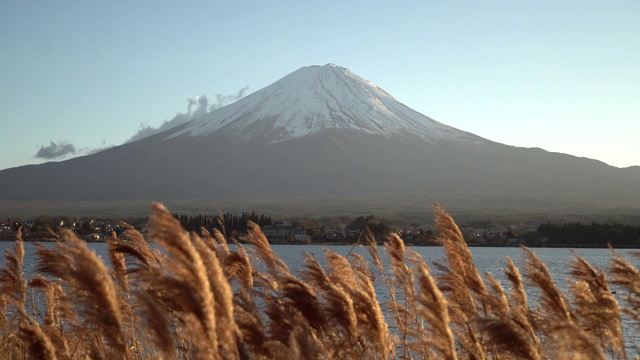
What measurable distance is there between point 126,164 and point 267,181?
3628 centimetres

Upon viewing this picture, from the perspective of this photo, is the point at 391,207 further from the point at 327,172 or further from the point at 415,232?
the point at 327,172

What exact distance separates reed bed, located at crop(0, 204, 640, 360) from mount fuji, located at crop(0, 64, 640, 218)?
13054 cm

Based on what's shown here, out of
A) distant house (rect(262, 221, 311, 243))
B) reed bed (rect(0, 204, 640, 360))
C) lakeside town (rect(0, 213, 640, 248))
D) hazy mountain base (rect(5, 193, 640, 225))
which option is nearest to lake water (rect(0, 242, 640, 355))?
reed bed (rect(0, 204, 640, 360))

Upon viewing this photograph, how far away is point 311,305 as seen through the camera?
445 centimetres

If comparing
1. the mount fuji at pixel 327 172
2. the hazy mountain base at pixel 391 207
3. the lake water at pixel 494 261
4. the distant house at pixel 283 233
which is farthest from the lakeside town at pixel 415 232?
the mount fuji at pixel 327 172

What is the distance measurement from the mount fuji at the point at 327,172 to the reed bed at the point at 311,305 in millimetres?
130541

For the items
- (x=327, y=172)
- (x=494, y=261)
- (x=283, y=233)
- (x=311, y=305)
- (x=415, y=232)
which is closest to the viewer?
(x=311, y=305)

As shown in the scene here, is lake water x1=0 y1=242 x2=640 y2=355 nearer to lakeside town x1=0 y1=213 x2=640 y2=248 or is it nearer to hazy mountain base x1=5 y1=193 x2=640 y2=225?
lakeside town x1=0 y1=213 x2=640 y2=248

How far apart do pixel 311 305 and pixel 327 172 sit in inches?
6794

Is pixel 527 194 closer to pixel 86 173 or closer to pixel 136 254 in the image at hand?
pixel 86 173

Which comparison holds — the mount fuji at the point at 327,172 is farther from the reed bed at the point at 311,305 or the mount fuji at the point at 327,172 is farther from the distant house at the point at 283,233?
the reed bed at the point at 311,305

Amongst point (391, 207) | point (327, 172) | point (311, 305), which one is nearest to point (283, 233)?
point (391, 207)

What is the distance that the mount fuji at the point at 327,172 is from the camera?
509 feet

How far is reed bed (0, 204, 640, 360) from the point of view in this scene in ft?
11.2
